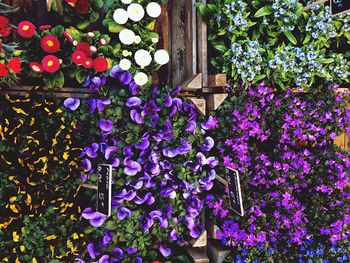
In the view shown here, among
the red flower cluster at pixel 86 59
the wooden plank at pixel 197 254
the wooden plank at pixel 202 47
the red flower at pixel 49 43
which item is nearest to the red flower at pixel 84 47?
the red flower cluster at pixel 86 59

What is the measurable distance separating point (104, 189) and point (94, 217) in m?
0.26

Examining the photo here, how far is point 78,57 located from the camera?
7.95 ft

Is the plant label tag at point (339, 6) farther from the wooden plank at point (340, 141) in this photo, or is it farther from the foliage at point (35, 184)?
the foliage at point (35, 184)

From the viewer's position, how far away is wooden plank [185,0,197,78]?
2.88 m

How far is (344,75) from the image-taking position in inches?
122

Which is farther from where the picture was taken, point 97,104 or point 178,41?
point 178,41

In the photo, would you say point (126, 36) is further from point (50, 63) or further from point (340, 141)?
point (340, 141)

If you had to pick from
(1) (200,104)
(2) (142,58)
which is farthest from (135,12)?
(1) (200,104)

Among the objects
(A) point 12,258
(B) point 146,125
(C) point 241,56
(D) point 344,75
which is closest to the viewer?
(A) point 12,258

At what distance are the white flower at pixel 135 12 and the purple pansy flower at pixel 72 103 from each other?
2.25ft

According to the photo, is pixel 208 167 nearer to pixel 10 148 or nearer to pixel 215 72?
pixel 215 72

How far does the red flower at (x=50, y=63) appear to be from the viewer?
2.39 m

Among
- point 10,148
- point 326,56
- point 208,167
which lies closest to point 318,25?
point 326,56

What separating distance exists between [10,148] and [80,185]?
1.59ft
